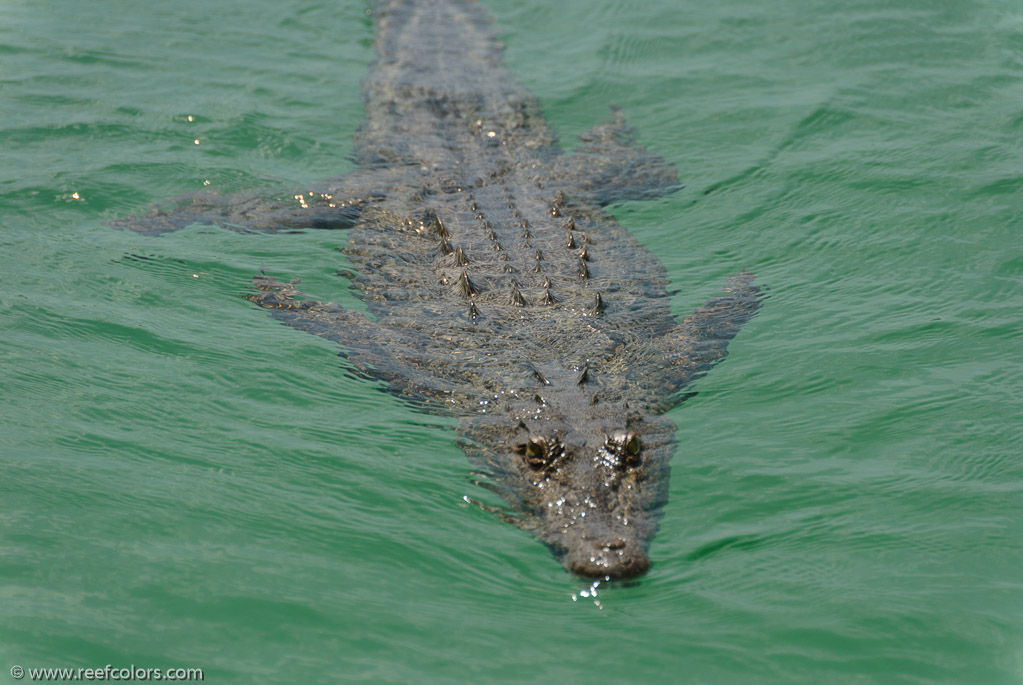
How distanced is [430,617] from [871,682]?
2.11m

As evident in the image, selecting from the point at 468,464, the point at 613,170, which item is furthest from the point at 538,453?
the point at 613,170

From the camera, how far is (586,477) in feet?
18.7

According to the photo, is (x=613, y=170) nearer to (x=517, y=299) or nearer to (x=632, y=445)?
(x=517, y=299)

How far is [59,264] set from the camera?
8195 mm

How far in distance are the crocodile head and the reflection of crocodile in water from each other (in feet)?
0.04

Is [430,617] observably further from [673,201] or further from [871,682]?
[673,201]

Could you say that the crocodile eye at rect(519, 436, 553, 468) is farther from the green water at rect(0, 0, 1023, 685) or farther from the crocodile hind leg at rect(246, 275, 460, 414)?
the crocodile hind leg at rect(246, 275, 460, 414)

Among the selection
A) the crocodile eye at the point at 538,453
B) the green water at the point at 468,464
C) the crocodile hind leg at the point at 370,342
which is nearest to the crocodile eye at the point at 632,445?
the green water at the point at 468,464

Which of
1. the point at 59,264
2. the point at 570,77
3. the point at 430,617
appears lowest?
the point at 430,617

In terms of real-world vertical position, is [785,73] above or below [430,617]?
above

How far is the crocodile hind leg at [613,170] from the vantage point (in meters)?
9.96

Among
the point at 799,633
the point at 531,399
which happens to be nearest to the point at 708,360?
the point at 531,399

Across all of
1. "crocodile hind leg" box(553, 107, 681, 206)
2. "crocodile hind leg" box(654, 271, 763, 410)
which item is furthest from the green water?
"crocodile hind leg" box(553, 107, 681, 206)

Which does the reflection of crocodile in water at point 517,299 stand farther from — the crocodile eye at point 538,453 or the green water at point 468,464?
the green water at point 468,464
